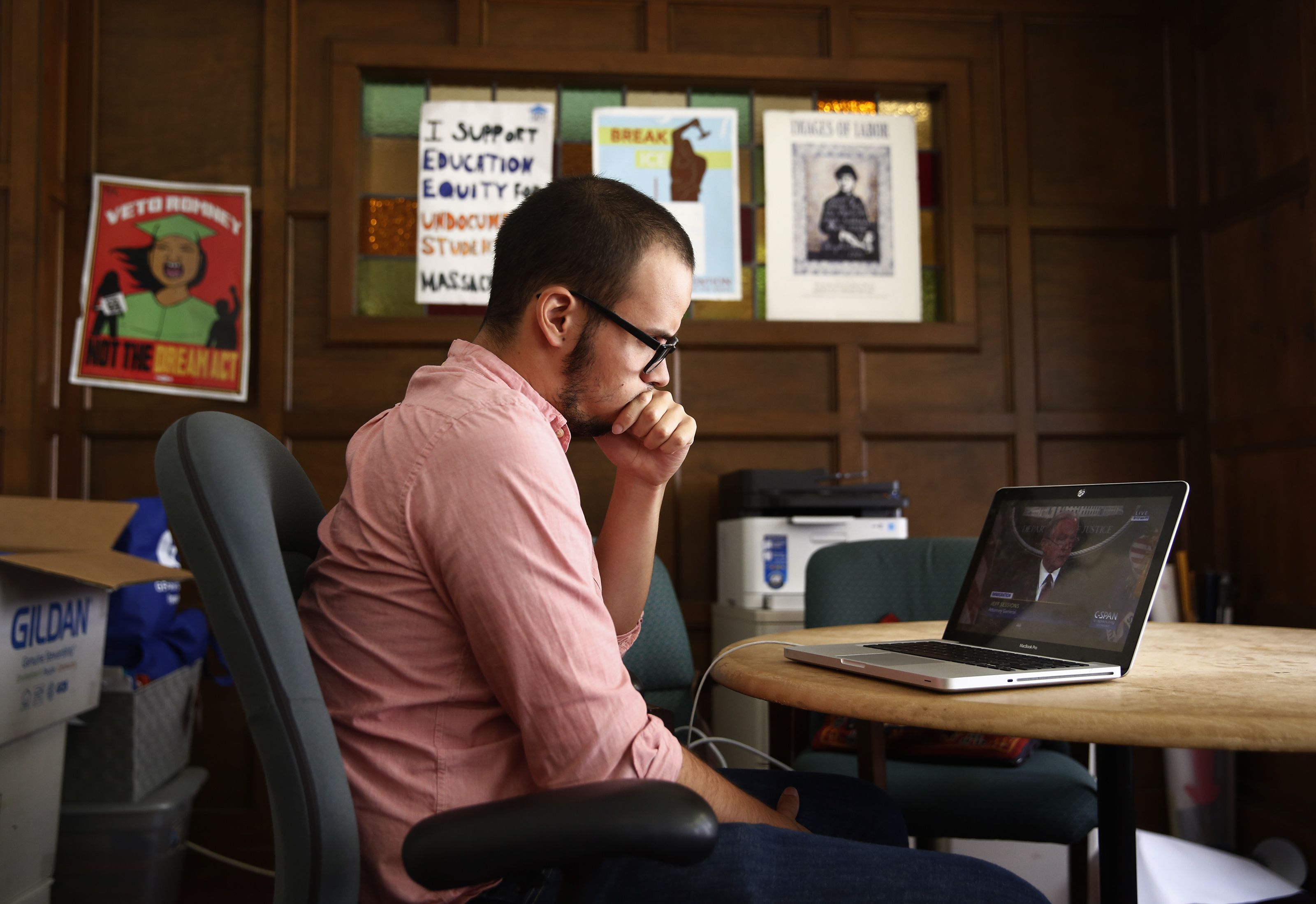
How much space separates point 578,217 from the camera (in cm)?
108

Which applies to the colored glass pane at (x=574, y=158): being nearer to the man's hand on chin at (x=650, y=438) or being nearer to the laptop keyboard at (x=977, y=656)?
the man's hand on chin at (x=650, y=438)

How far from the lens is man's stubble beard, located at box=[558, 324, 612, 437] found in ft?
3.60

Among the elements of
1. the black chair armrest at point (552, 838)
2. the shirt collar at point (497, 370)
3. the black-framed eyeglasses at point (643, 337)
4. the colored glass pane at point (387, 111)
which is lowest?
the black chair armrest at point (552, 838)

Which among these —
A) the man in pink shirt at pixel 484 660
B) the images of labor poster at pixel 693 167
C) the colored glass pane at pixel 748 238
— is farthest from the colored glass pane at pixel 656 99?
the man in pink shirt at pixel 484 660

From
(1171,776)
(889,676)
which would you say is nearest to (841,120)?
(1171,776)

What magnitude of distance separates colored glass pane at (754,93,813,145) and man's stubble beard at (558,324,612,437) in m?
2.49

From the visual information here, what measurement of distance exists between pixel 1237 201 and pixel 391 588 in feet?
11.0

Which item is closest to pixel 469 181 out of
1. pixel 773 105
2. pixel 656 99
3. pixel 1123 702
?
pixel 656 99

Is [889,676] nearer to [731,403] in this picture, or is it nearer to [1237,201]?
[731,403]

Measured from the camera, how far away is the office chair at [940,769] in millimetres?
1631

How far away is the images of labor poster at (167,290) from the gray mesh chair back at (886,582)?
2.07 metres

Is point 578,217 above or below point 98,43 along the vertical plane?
below

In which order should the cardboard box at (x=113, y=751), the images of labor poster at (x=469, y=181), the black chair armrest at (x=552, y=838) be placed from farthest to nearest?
the images of labor poster at (x=469, y=181), the cardboard box at (x=113, y=751), the black chair armrest at (x=552, y=838)

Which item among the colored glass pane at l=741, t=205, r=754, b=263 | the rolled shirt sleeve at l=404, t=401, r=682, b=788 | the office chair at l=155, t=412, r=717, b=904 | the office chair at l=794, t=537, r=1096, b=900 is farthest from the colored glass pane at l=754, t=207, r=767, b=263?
the office chair at l=155, t=412, r=717, b=904
